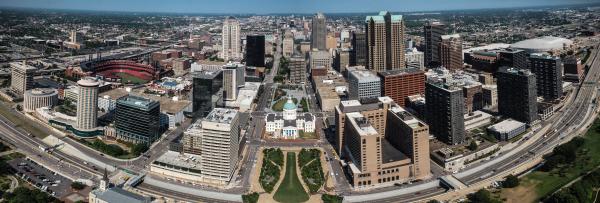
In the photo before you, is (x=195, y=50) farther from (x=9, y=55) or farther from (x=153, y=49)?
(x=9, y=55)

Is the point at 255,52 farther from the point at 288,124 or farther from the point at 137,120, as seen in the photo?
the point at 137,120

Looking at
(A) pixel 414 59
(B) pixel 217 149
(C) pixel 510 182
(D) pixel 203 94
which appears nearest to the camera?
(C) pixel 510 182

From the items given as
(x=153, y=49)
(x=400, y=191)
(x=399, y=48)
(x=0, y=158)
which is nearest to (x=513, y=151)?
(x=400, y=191)

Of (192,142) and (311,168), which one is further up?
(192,142)

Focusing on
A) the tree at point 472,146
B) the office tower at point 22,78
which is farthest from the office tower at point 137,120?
the tree at point 472,146

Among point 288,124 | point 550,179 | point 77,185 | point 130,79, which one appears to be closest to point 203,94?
point 288,124

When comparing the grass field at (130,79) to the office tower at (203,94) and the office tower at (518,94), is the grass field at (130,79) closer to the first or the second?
the office tower at (203,94)

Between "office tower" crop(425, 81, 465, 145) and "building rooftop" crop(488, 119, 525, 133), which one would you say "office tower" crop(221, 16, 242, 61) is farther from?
"building rooftop" crop(488, 119, 525, 133)
